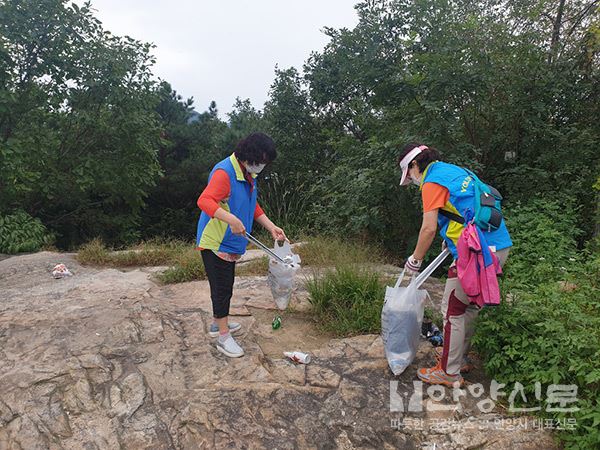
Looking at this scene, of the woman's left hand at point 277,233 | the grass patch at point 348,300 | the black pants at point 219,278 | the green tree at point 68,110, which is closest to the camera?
the black pants at point 219,278

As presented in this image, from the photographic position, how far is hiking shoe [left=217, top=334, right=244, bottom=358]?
3137 mm

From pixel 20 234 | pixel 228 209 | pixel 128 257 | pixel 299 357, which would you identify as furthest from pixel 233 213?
pixel 20 234

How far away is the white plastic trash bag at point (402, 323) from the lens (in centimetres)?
272

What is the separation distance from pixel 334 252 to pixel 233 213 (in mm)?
2501

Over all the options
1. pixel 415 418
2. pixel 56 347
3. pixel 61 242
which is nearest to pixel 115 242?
pixel 61 242

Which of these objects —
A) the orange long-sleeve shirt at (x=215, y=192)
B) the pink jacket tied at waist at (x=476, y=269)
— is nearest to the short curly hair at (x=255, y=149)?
the orange long-sleeve shirt at (x=215, y=192)

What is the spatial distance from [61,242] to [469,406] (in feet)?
34.0

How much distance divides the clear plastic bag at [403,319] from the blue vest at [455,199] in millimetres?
197

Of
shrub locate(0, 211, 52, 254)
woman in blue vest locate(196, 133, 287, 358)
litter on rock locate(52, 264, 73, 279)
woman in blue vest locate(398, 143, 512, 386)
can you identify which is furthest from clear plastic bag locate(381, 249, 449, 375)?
shrub locate(0, 211, 52, 254)

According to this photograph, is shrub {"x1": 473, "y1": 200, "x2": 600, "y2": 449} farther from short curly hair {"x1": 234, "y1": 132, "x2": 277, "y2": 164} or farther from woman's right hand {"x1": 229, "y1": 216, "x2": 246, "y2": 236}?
short curly hair {"x1": 234, "y1": 132, "x2": 277, "y2": 164}

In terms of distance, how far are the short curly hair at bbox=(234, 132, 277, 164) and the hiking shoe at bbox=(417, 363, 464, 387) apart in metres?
1.67

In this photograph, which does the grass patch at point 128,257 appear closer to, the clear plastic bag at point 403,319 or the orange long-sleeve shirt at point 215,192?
the orange long-sleeve shirt at point 215,192

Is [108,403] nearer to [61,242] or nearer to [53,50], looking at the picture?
[53,50]

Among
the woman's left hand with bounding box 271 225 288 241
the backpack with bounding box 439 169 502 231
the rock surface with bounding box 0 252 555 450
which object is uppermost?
the backpack with bounding box 439 169 502 231
